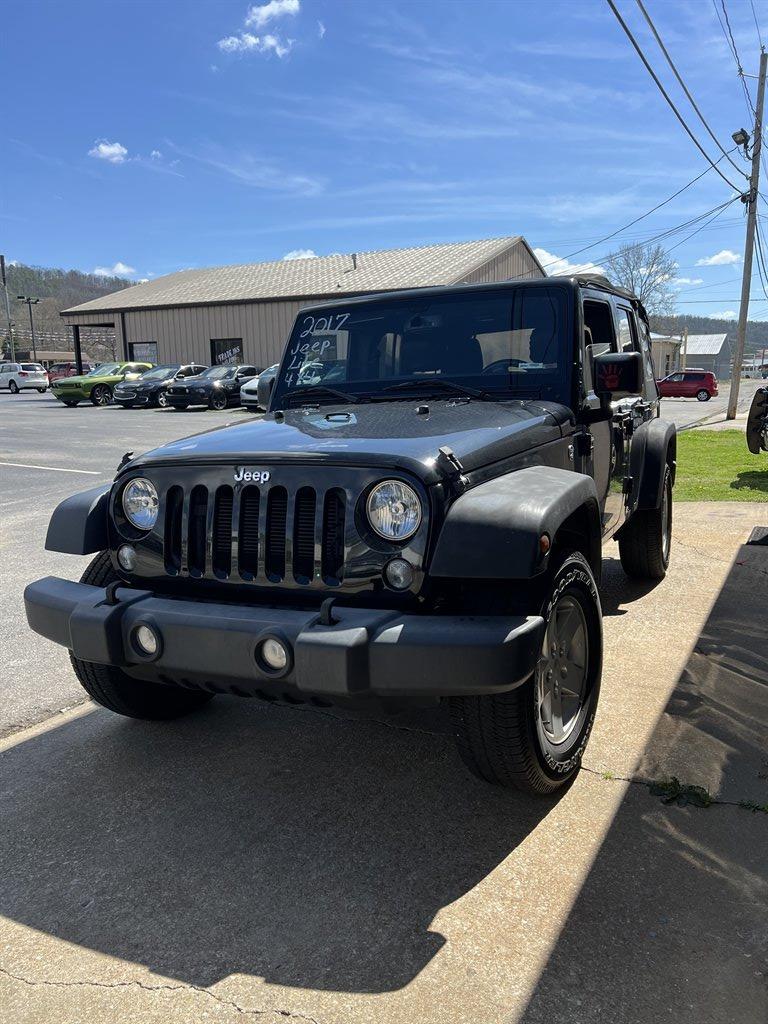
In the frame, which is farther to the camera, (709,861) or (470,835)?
(470,835)

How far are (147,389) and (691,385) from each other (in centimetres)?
2364

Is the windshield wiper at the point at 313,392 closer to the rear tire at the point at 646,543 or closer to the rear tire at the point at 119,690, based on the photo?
the rear tire at the point at 119,690

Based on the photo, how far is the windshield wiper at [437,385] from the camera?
146 inches

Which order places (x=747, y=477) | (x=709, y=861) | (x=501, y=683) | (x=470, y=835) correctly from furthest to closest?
(x=747, y=477)
(x=470, y=835)
(x=709, y=861)
(x=501, y=683)

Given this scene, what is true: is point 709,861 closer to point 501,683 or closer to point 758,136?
point 501,683

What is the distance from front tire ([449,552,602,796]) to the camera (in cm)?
263

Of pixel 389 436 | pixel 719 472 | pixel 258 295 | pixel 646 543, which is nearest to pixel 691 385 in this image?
pixel 258 295

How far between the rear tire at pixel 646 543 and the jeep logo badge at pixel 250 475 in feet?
10.2

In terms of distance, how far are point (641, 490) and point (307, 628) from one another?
10.2 ft

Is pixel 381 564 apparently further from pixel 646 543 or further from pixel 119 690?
pixel 646 543

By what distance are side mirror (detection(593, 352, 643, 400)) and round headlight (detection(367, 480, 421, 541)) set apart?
152 cm

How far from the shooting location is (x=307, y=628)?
243cm

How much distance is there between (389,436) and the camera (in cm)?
290

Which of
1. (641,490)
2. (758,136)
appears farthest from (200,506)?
(758,136)
